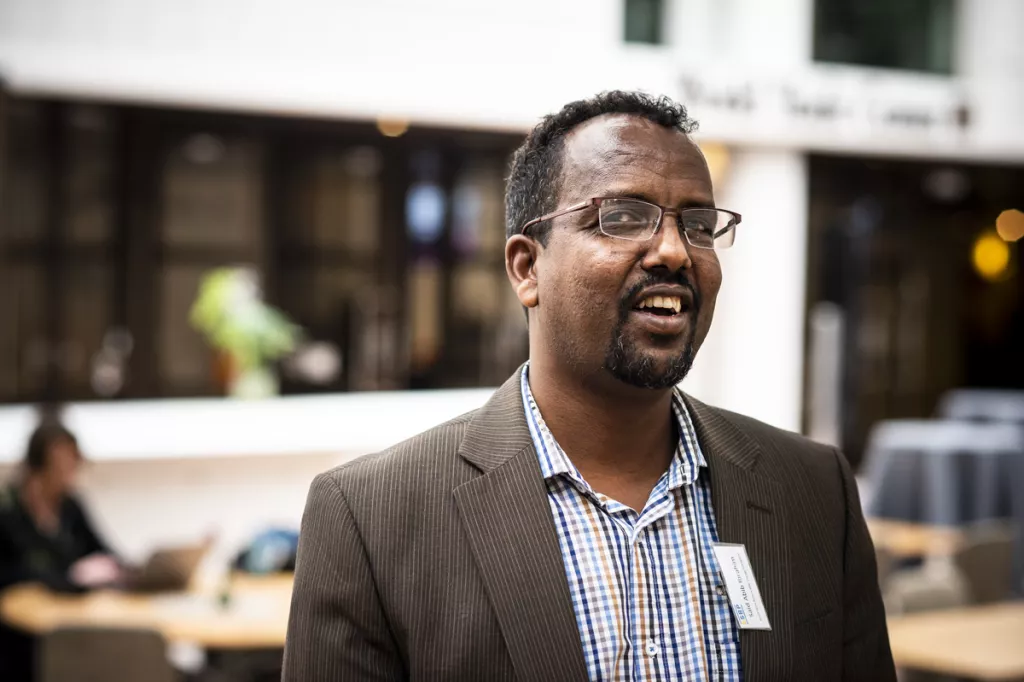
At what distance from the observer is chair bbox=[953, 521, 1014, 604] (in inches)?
199

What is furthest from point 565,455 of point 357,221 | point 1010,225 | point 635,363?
point 1010,225

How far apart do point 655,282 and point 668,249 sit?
0.04 meters

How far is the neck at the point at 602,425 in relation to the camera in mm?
1541

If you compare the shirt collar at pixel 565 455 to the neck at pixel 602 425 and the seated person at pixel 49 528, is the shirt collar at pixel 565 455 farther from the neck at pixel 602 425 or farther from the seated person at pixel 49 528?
the seated person at pixel 49 528

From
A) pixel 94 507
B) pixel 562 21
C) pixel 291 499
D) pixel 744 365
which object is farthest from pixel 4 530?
pixel 744 365

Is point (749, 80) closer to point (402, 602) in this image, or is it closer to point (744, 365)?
point (744, 365)

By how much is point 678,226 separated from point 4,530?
4.35m

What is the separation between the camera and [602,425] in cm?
155

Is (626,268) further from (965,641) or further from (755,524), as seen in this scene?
(965,641)

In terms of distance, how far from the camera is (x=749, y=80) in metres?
8.78

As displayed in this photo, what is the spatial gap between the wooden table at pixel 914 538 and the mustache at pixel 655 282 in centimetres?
495

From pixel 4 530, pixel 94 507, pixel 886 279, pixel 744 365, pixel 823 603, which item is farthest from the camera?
pixel 886 279

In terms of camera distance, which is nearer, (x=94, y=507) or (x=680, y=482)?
(x=680, y=482)

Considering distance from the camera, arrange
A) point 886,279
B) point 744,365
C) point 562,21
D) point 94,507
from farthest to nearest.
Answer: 1. point 886,279
2. point 744,365
3. point 562,21
4. point 94,507
